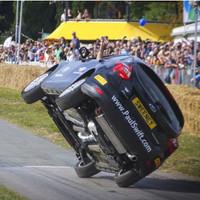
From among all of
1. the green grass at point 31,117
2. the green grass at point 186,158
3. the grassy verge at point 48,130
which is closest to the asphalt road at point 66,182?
the green grass at point 186,158

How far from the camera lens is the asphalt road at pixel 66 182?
830 cm

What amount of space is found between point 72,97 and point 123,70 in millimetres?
679

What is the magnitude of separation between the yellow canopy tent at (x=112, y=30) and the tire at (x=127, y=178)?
31243 mm

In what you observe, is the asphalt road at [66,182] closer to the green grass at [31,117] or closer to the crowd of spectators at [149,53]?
the green grass at [31,117]

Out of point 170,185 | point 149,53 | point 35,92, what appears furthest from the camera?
point 149,53

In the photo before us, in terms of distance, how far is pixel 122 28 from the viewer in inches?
1614

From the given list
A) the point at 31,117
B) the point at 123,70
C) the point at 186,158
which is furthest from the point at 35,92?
the point at 31,117

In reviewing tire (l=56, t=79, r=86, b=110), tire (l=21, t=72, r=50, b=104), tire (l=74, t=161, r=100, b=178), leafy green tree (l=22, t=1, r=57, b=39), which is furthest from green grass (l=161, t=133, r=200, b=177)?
leafy green tree (l=22, t=1, r=57, b=39)

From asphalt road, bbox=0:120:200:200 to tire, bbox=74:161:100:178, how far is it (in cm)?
7

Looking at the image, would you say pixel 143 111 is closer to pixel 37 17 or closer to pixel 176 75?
pixel 176 75

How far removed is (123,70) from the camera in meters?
7.94

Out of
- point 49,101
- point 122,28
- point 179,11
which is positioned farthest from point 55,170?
point 179,11

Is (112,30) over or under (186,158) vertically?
under

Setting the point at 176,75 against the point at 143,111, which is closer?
the point at 143,111
